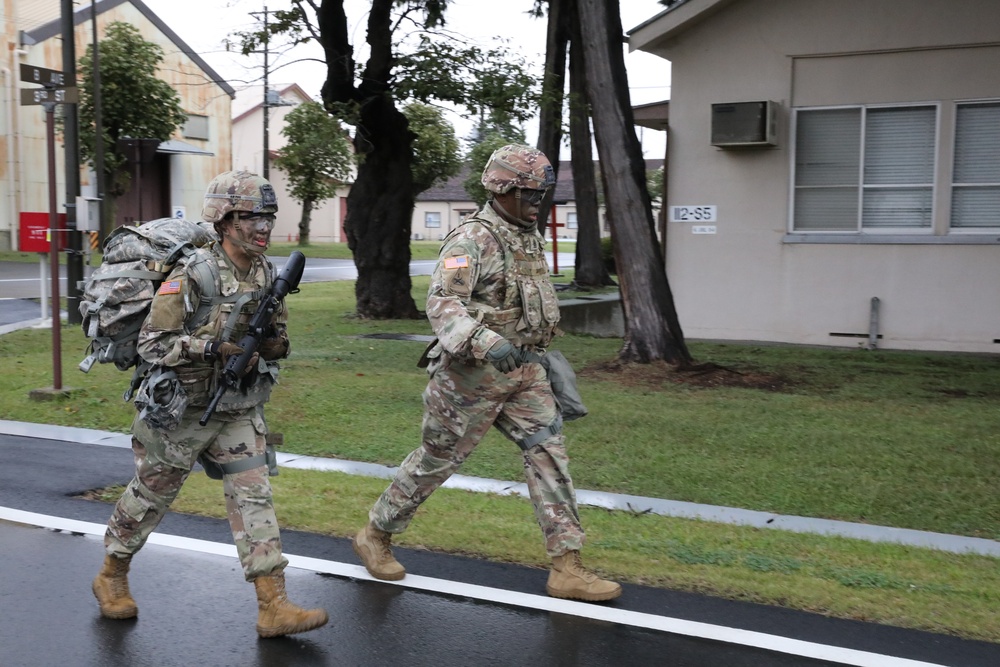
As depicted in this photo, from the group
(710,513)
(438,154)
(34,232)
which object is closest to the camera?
(710,513)

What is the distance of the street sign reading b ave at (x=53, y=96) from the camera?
1012cm

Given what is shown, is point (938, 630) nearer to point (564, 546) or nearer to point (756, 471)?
point (564, 546)

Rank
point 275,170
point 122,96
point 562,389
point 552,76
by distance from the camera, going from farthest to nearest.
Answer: point 275,170, point 122,96, point 552,76, point 562,389

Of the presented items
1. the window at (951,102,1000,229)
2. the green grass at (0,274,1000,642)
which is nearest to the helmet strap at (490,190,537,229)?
the green grass at (0,274,1000,642)

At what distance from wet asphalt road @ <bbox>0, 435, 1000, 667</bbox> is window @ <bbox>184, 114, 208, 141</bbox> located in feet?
140

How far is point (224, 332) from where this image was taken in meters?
4.36

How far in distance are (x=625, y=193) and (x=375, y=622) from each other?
7764 millimetres

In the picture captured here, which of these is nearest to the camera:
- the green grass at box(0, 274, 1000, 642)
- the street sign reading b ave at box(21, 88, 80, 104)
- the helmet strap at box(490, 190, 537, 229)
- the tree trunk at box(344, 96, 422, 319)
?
the helmet strap at box(490, 190, 537, 229)

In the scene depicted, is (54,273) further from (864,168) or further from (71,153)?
(864,168)

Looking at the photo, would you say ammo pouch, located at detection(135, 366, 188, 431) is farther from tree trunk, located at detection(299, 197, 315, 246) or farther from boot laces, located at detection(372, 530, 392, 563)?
tree trunk, located at detection(299, 197, 315, 246)

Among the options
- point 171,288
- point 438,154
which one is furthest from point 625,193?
point 438,154

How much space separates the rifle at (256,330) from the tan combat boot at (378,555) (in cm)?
107

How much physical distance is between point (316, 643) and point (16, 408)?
6562 mm

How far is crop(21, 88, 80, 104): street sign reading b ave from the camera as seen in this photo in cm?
1012
